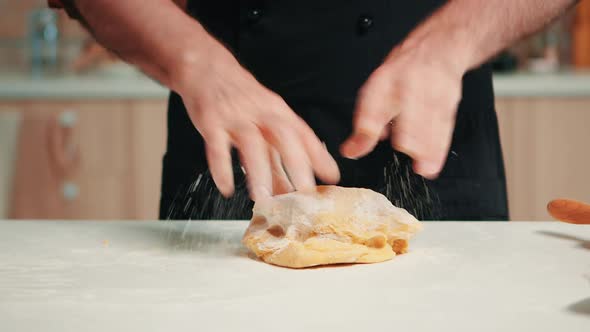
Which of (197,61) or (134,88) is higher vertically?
(197,61)

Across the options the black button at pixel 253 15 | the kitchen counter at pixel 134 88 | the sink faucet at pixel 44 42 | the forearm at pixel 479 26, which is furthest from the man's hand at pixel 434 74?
the sink faucet at pixel 44 42

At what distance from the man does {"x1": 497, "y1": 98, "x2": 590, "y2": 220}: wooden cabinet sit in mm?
996

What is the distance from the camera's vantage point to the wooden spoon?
82 cm

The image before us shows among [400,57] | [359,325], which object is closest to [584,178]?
[400,57]

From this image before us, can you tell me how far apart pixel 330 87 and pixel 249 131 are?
39 centimetres

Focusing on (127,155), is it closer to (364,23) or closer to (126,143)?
(126,143)

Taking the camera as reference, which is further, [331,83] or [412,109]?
[331,83]

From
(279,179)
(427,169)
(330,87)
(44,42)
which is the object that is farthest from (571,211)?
(44,42)

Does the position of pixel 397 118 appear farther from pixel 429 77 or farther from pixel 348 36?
pixel 348 36

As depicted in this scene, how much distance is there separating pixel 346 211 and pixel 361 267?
0.24 feet

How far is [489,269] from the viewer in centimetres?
67

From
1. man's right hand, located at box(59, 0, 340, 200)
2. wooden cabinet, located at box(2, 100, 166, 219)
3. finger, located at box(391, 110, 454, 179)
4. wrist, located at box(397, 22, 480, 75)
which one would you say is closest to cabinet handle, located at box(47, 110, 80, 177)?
wooden cabinet, located at box(2, 100, 166, 219)

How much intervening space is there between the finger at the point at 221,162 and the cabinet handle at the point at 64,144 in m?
1.42

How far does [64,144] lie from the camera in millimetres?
2117
